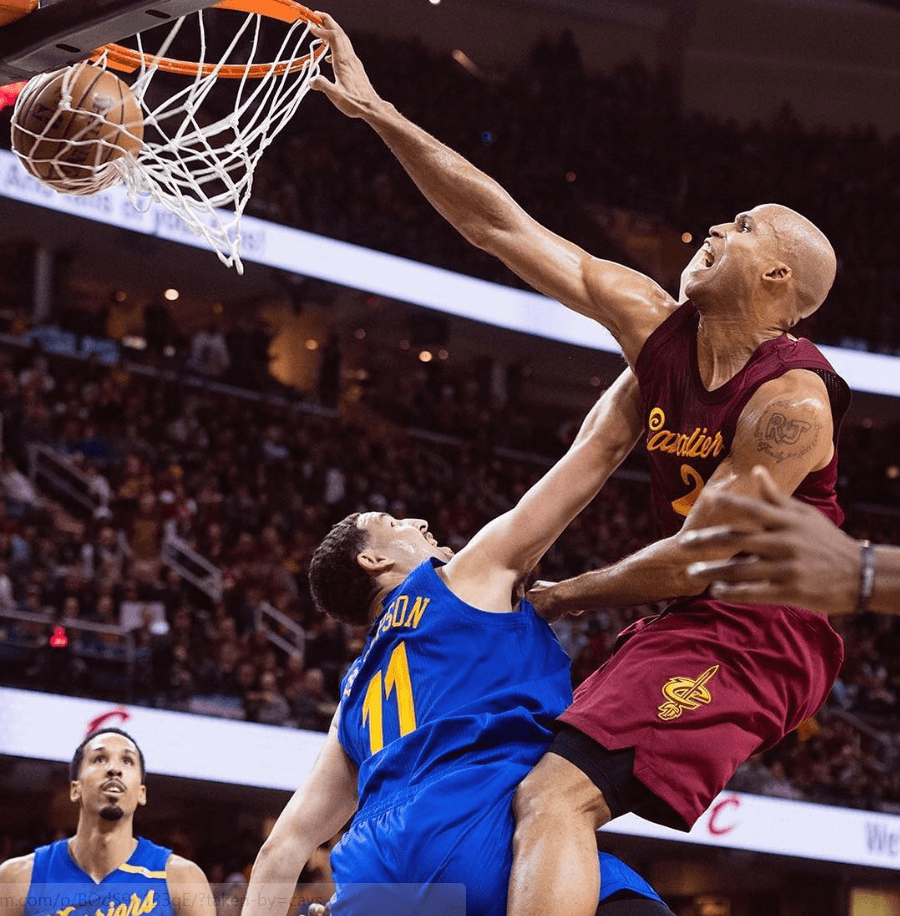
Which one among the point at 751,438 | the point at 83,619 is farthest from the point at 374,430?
the point at 751,438

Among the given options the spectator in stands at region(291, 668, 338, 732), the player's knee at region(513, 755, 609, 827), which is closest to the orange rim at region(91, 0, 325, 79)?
the player's knee at region(513, 755, 609, 827)

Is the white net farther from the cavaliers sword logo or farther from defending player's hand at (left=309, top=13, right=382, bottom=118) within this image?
the cavaliers sword logo

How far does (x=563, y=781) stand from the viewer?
10.1 feet

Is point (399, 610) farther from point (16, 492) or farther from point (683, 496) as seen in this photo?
point (16, 492)

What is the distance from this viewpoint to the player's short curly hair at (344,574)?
379 centimetres

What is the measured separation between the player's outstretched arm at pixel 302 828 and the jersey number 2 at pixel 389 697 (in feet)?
0.70

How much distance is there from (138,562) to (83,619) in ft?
4.27

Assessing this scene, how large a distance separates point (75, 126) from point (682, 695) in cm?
226

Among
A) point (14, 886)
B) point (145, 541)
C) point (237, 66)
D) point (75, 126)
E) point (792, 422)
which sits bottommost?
point (14, 886)

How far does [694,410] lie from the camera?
3404 millimetres

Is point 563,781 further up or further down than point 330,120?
further down

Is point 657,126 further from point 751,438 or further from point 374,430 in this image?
point 751,438

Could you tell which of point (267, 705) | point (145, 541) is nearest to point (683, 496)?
point (267, 705)

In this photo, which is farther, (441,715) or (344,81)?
(344,81)
